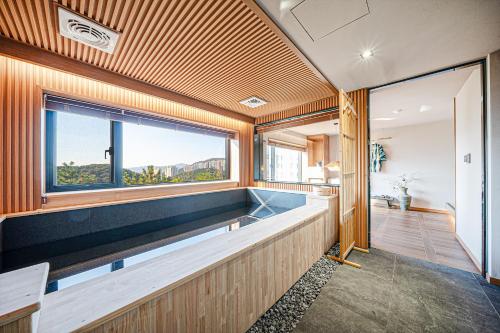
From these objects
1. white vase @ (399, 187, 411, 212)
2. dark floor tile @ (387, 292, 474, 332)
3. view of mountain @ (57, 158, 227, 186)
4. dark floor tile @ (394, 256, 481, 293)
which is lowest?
dark floor tile @ (387, 292, 474, 332)

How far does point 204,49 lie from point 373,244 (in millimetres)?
3494

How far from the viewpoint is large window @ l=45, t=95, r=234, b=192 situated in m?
2.25

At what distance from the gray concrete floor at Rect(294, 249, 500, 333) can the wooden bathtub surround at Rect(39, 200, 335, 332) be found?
0.41m

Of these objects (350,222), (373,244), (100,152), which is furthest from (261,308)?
(100,152)

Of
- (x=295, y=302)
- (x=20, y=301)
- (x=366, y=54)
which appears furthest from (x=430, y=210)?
(x=20, y=301)

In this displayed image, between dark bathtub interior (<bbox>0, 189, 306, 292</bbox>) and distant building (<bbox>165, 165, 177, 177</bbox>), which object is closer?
dark bathtub interior (<bbox>0, 189, 306, 292</bbox>)

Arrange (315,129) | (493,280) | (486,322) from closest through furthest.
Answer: (486,322)
(493,280)
(315,129)

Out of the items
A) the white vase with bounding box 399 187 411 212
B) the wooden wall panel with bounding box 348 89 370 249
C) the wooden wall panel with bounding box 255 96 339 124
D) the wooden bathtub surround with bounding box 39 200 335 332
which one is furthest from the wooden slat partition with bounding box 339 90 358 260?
the white vase with bounding box 399 187 411 212

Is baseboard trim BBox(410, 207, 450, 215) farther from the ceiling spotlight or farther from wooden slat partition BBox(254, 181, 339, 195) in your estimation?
the ceiling spotlight

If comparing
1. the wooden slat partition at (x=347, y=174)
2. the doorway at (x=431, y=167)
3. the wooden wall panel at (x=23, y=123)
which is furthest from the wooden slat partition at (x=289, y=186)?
the wooden wall panel at (x=23, y=123)

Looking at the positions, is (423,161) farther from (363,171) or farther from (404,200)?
(363,171)

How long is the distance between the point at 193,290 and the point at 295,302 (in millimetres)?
1100

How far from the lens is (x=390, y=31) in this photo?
1.61 metres

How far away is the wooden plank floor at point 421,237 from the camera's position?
7.80 feet
